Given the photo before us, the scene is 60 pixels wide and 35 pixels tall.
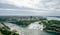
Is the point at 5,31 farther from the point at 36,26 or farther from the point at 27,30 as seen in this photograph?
the point at 36,26

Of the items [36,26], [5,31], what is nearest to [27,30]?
[36,26]

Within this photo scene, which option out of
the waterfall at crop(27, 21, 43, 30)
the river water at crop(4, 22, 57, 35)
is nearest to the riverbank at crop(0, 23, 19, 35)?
the river water at crop(4, 22, 57, 35)

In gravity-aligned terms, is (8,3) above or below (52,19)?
above

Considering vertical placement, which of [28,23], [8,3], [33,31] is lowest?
[33,31]

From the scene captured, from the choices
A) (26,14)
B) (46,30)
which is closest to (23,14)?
(26,14)

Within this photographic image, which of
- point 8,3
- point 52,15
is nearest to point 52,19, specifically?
point 52,15

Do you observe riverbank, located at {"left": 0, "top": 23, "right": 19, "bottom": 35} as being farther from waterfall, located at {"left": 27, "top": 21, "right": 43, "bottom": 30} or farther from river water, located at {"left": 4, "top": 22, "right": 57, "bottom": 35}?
waterfall, located at {"left": 27, "top": 21, "right": 43, "bottom": 30}

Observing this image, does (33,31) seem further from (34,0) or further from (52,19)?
(34,0)

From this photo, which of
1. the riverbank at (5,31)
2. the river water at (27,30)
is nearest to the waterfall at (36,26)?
the river water at (27,30)

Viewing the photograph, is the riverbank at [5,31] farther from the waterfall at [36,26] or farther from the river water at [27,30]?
the waterfall at [36,26]
